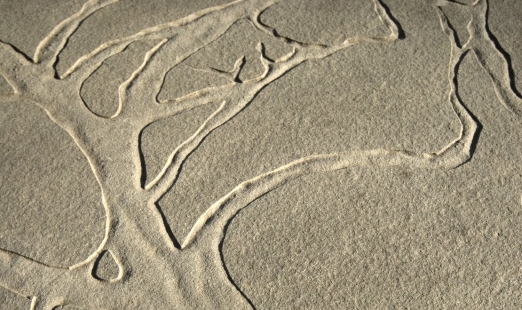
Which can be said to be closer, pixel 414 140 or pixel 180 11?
pixel 414 140

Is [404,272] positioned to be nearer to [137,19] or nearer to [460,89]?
[460,89]

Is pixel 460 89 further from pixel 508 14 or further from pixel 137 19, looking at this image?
pixel 137 19

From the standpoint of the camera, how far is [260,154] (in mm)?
1634

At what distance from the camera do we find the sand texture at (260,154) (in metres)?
1.44

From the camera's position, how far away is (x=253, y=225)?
1517mm

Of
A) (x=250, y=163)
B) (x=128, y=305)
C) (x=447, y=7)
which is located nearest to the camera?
(x=128, y=305)

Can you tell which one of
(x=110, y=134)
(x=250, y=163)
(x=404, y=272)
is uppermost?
(x=110, y=134)

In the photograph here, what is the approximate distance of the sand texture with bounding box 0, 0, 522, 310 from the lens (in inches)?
56.7

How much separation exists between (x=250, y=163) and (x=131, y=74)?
1.34 ft

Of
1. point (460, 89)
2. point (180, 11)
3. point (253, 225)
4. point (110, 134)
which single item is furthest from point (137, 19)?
point (460, 89)

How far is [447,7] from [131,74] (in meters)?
0.85

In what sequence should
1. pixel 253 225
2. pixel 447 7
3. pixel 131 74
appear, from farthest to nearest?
pixel 447 7 < pixel 131 74 < pixel 253 225

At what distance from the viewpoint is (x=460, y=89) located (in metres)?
1.72

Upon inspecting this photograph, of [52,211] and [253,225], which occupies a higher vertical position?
[52,211]
